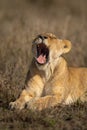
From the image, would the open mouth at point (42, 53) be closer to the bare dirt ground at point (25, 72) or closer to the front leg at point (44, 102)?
the front leg at point (44, 102)

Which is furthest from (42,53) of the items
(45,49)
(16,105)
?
(16,105)

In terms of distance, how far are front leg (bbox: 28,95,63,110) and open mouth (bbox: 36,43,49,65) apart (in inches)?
18.3

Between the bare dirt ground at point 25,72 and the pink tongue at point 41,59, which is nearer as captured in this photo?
the bare dirt ground at point 25,72

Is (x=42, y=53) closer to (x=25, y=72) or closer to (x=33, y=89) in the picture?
(x=33, y=89)

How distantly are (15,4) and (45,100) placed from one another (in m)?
14.9

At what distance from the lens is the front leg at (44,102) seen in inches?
285

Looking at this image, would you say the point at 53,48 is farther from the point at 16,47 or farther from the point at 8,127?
the point at 16,47

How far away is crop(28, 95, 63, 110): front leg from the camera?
724 centimetres

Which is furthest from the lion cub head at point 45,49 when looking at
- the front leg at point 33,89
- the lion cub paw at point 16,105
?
the lion cub paw at point 16,105

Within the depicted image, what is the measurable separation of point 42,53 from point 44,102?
64cm

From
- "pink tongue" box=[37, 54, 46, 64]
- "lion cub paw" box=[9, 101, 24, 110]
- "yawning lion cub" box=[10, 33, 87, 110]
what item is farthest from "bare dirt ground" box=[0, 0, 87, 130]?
"pink tongue" box=[37, 54, 46, 64]

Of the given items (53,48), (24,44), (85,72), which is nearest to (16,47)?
(24,44)

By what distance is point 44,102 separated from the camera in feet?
24.1

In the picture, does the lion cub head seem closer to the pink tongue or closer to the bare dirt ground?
the pink tongue
